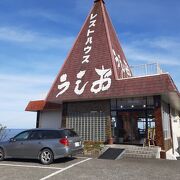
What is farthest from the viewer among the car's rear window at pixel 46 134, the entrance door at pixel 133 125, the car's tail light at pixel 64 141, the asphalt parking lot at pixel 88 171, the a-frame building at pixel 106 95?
the entrance door at pixel 133 125

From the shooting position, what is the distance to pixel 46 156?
10.9 m

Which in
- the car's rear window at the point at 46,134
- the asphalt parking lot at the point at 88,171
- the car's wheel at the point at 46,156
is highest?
the car's rear window at the point at 46,134

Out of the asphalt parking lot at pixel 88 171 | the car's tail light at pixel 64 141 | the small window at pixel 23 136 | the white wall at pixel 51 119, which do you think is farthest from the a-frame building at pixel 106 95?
the car's tail light at pixel 64 141

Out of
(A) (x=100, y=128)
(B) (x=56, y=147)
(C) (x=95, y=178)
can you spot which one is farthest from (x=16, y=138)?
(A) (x=100, y=128)

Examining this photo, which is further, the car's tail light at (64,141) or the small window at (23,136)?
the small window at (23,136)

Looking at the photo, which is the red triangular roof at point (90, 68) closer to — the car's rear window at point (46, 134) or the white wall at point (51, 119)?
the white wall at point (51, 119)

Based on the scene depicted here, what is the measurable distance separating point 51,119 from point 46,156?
10891mm

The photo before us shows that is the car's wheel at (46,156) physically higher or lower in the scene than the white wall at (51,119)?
lower

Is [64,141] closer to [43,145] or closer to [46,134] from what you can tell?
[43,145]

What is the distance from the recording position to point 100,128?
1706 centimetres

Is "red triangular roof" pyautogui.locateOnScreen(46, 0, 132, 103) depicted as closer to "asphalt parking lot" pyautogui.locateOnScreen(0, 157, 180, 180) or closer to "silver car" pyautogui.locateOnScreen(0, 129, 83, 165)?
"silver car" pyautogui.locateOnScreen(0, 129, 83, 165)

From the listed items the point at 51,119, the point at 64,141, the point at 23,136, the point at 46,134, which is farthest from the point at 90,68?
the point at 64,141

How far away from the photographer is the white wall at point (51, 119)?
21219 mm

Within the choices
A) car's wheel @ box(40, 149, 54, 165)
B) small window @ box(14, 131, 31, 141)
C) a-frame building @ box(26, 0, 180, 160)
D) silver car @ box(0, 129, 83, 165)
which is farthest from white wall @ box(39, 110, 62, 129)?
car's wheel @ box(40, 149, 54, 165)
